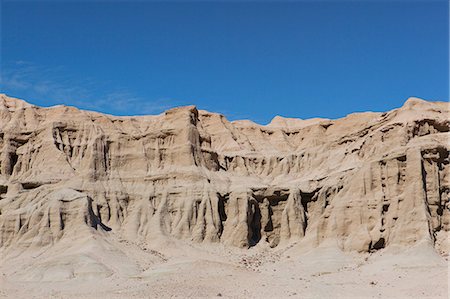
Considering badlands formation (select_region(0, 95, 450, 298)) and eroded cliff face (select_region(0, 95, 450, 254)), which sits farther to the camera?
eroded cliff face (select_region(0, 95, 450, 254))

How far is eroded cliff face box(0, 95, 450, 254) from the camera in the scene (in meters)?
59.2

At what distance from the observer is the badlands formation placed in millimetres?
49531

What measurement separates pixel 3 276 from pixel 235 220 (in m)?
23.1

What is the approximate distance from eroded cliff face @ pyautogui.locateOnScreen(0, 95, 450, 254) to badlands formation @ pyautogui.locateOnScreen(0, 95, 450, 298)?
5.9 inches

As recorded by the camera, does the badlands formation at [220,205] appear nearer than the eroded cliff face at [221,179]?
Yes

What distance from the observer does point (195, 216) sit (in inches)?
2660

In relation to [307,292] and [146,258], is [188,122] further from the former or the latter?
[307,292]

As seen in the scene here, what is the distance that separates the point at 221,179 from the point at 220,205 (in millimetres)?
4178

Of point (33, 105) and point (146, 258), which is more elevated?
point (33, 105)

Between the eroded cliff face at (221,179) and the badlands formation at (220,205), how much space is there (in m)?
0.15

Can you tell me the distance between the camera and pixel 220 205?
69.6 metres

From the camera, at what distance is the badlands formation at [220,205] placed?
49.5m

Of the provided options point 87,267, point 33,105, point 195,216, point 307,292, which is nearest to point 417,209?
point 307,292

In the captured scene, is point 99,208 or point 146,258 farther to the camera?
point 99,208
